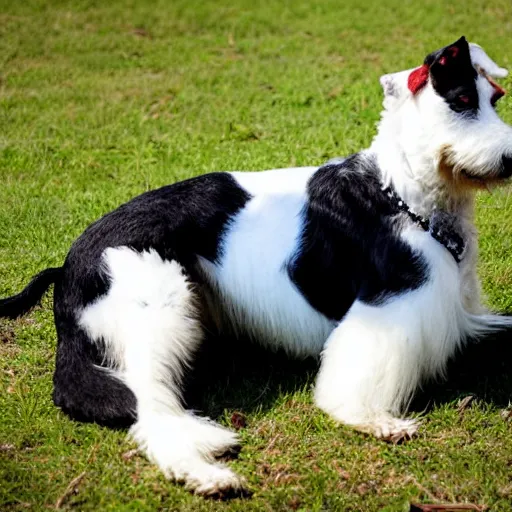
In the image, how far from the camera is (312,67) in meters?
9.54

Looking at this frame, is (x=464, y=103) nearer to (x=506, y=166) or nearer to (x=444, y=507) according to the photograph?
(x=506, y=166)

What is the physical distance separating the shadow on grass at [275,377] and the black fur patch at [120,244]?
51cm

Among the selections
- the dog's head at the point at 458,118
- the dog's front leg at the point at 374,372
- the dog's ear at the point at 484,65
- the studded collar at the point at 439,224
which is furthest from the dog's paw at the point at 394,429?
the dog's ear at the point at 484,65

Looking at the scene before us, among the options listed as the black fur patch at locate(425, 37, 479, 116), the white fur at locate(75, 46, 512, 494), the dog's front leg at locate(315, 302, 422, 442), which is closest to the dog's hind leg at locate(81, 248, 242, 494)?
the white fur at locate(75, 46, 512, 494)

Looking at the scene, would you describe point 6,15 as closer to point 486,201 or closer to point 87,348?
point 486,201

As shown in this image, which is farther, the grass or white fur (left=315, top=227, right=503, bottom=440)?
white fur (left=315, top=227, right=503, bottom=440)

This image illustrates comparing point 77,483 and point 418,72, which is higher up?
point 418,72

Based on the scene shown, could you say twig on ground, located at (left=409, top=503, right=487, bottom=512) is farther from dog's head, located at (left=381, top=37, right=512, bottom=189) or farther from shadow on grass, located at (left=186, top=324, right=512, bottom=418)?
dog's head, located at (left=381, top=37, right=512, bottom=189)

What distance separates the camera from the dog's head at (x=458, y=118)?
4.06m

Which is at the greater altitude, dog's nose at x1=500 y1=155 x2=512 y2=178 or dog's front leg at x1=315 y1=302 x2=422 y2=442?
dog's nose at x1=500 y1=155 x2=512 y2=178

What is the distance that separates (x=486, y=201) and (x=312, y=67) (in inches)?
142

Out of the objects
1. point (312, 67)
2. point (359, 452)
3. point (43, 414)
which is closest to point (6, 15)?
point (312, 67)

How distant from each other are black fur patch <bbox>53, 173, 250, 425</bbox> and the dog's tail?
0.06 metres

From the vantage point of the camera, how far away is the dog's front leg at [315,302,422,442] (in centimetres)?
432
